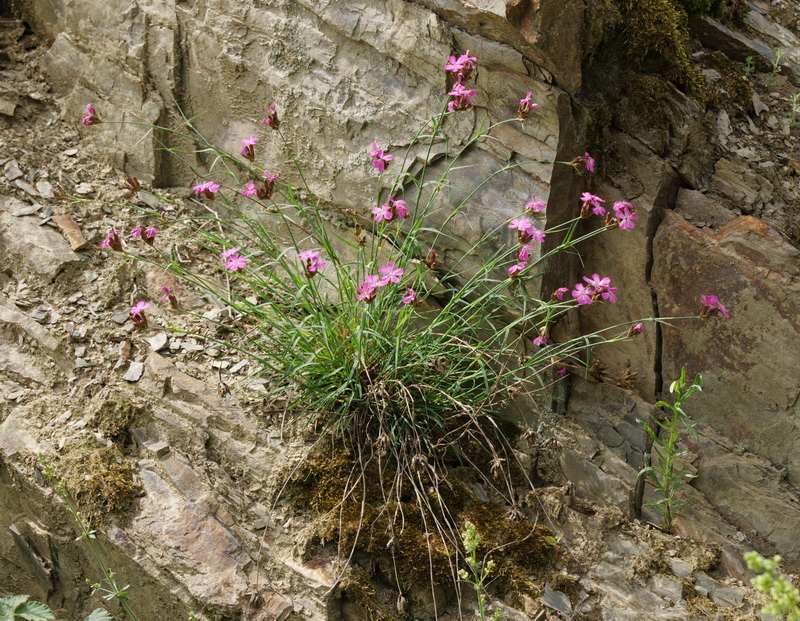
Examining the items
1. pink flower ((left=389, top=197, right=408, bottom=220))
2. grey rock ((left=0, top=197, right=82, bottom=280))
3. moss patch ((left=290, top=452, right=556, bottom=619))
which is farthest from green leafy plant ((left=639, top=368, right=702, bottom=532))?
grey rock ((left=0, top=197, right=82, bottom=280))

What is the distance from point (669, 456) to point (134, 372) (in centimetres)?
211

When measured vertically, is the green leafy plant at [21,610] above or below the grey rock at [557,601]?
below

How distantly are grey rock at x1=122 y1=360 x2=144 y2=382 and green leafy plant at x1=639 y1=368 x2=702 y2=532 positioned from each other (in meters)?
1.98

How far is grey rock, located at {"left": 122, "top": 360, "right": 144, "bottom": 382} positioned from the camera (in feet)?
11.8

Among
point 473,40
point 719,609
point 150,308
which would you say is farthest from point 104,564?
point 473,40

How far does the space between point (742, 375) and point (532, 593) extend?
128cm

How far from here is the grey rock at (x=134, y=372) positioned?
3604 millimetres

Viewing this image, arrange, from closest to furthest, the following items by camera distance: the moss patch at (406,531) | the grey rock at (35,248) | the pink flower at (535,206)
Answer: the moss patch at (406,531) → the pink flower at (535,206) → the grey rock at (35,248)

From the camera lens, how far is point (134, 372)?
362 cm

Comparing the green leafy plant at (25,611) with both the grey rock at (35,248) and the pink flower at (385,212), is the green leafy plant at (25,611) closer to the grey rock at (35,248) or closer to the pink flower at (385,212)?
the grey rock at (35,248)

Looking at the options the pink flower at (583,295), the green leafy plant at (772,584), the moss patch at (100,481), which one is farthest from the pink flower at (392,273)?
the green leafy plant at (772,584)

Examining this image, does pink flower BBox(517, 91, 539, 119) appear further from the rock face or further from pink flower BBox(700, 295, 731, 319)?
pink flower BBox(700, 295, 731, 319)

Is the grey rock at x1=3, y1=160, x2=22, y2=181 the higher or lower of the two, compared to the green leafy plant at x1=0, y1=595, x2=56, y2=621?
higher

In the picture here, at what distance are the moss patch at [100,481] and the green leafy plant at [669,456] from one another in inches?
75.3
